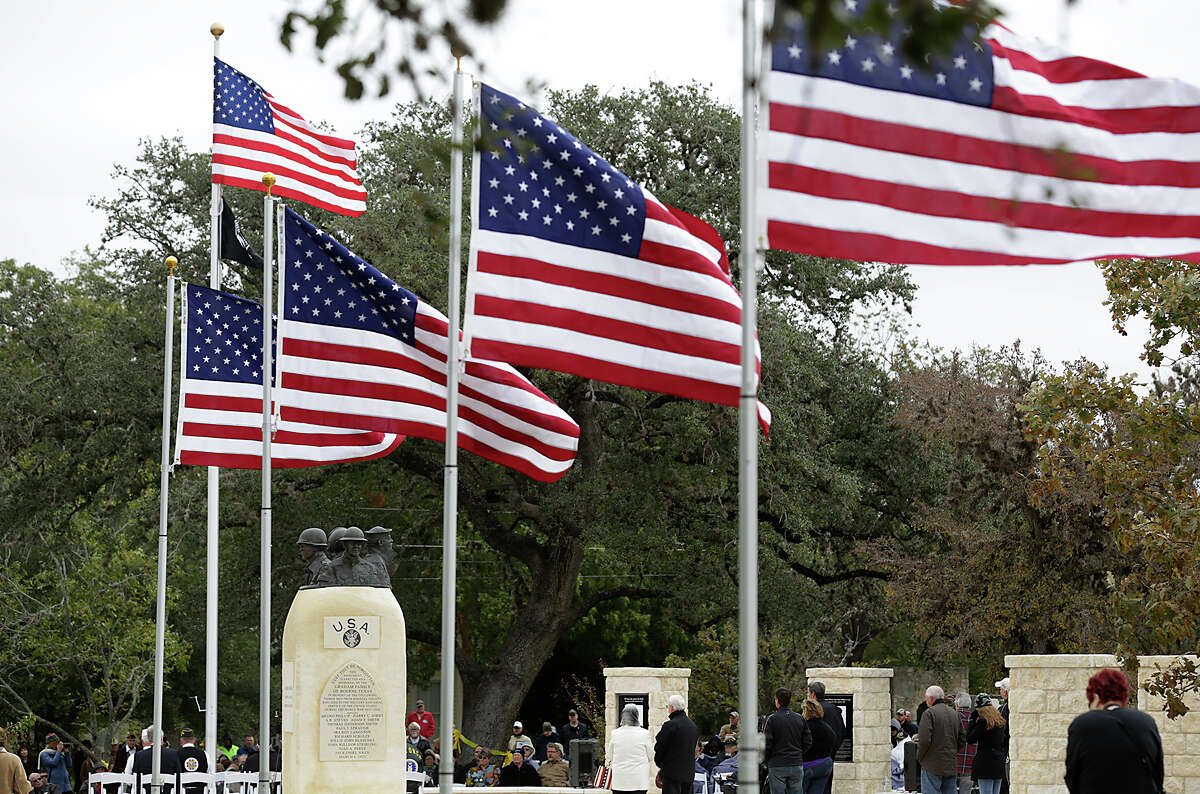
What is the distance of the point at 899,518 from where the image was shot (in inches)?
1257

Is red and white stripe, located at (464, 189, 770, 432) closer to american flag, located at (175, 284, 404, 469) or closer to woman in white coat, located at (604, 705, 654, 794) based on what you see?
american flag, located at (175, 284, 404, 469)

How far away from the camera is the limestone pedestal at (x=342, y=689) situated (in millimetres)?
14516

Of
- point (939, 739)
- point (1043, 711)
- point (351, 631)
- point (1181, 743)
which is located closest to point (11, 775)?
point (351, 631)

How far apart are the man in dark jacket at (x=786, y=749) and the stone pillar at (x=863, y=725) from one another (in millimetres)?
5888

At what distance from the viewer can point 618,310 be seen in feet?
32.8

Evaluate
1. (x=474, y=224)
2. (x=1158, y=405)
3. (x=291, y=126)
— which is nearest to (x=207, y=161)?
(x=291, y=126)

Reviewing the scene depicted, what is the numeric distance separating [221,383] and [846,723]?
34.6ft

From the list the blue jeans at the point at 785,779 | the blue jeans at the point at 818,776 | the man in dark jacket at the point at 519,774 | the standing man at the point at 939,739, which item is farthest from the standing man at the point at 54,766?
the standing man at the point at 939,739

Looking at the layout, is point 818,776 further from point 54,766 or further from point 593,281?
point 54,766

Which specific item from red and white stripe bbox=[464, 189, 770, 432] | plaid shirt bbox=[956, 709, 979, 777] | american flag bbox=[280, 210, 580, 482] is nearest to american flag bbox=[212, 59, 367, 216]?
american flag bbox=[280, 210, 580, 482]

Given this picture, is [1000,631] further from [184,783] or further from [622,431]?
[184,783]

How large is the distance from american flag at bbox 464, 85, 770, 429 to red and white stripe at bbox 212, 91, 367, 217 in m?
7.59

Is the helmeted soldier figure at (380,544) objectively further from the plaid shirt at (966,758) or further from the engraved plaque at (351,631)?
the plaid shirt at (966,758)


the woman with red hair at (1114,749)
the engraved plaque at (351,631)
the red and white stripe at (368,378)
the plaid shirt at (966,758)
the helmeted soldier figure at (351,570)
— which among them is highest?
the red and white stripe at (368,378)
